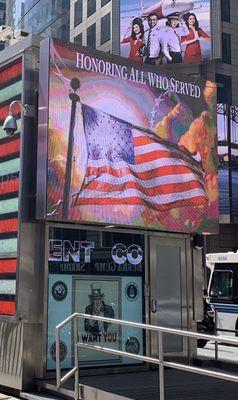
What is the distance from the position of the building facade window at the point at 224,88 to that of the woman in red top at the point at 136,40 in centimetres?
684

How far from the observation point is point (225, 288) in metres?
18.7

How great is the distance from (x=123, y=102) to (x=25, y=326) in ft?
12.7

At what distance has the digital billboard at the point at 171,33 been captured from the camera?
47125mm

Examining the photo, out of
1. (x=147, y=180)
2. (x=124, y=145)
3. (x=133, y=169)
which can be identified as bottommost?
(x=147, y=180)

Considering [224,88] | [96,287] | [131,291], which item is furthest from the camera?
[224,88]

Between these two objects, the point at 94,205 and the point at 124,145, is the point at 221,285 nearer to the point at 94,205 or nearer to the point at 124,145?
the point at 124,145

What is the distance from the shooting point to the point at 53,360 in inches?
333

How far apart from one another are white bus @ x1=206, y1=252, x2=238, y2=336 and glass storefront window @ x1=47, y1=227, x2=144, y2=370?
9220 mm

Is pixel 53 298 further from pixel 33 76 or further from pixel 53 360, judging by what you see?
pixel 33 76

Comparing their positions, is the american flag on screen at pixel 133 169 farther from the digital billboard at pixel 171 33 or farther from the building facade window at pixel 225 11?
the building facade window at pixel 225 11

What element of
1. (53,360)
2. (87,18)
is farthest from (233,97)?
(53,360)

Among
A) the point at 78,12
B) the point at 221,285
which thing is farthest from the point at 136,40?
Result: the point at 221,285

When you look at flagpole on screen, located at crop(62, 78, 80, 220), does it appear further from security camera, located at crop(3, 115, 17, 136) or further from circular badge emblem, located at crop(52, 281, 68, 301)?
circular badge emblem, located at crop(52, 281, 68, 301)

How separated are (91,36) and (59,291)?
47.8 metres
